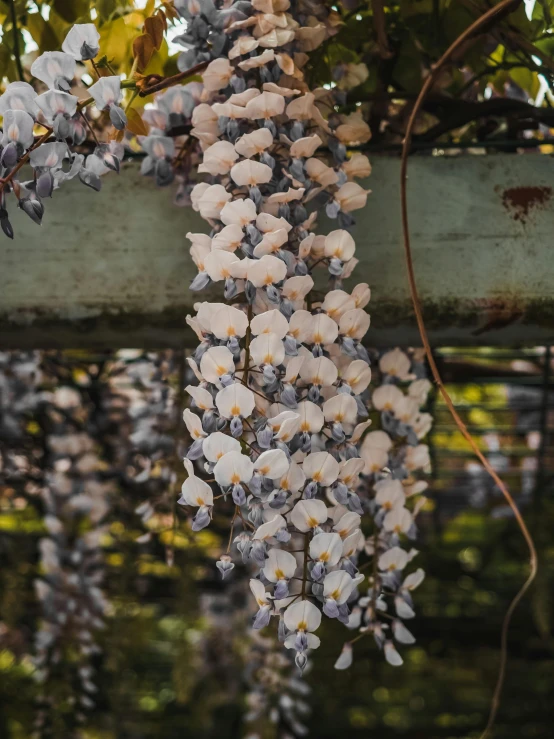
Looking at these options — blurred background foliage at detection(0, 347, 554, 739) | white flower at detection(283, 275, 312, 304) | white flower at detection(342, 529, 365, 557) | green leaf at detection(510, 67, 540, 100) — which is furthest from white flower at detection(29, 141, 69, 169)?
blurred background foliage at detection(0, 347, 554, 739)

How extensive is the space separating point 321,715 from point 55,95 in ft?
11.2

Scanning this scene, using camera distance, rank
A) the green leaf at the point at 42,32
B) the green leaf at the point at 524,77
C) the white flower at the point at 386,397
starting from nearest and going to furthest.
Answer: the white flower at the point at 386,397, the green leaf at the point at 42,32, the green leaf at the point at 524,77

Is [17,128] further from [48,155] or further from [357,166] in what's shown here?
[357,166]

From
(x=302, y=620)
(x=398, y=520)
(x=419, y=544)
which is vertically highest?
(x=302, y=620)

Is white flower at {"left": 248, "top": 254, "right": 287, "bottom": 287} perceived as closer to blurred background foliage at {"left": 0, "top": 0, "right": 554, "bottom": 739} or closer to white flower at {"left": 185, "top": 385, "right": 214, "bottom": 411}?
white flower at {"left": 185, "top": 385, "right": 214, "bottom": 411}

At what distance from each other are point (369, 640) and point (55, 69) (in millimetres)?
3071

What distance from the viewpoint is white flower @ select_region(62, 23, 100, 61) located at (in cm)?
84

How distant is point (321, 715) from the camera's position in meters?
3.70

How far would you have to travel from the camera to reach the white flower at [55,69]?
819 mm

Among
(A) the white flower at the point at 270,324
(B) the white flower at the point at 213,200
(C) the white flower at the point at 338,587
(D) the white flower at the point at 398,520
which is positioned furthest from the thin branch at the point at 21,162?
(D) the white flower at the point at 398,520

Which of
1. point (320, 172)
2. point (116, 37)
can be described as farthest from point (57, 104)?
point (116, 37)

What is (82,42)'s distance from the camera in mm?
848

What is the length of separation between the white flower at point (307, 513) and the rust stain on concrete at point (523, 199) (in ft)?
1.77

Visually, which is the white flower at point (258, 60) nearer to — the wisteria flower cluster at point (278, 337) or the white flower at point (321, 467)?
the wisteria flower cluster at point (278, 337)
